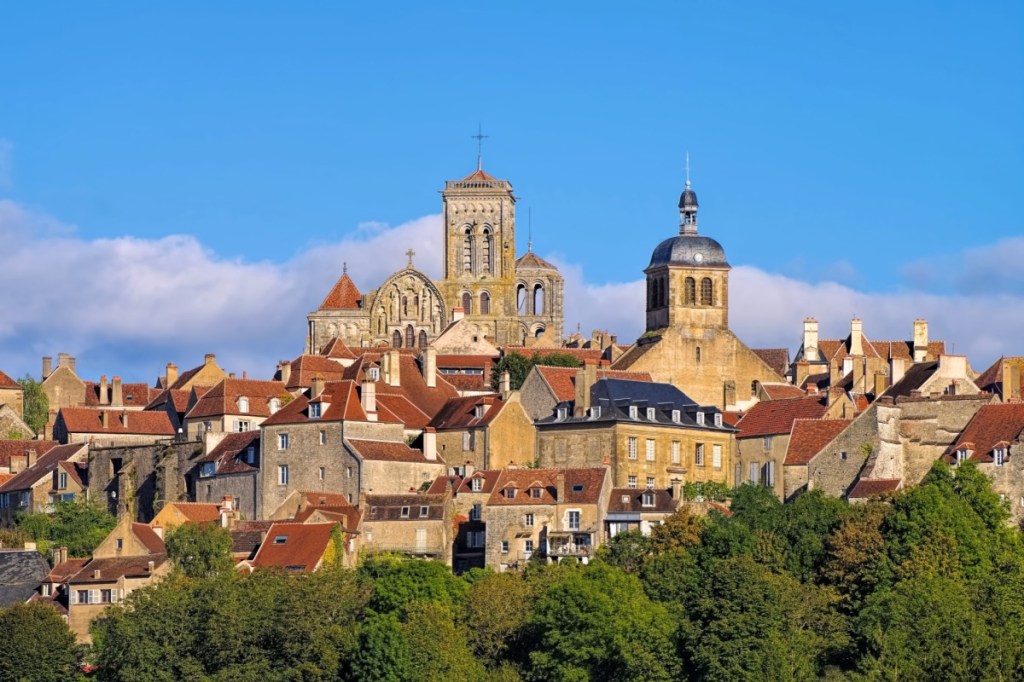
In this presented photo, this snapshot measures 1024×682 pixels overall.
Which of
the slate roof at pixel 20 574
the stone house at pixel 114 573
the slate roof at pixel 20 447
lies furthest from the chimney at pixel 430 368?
the slate roof at pixel 20 574

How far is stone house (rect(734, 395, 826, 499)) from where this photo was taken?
105m

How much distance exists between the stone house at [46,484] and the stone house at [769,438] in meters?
26.3

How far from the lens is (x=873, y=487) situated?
9950 cm

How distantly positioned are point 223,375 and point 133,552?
Answer: 89.1 ft

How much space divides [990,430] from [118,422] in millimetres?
38817

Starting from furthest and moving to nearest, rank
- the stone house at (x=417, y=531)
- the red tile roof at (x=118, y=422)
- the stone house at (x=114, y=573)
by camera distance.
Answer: the red tile roof at (x=118, y=422)
the stone house at (x=417, y=531)
the stone house at (x=114, y=573)

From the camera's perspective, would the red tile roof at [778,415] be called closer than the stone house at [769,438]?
No

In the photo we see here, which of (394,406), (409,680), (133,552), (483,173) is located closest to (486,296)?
(483,173)

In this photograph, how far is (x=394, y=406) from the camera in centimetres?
10925

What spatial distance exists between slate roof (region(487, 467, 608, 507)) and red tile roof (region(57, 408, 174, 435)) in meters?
23.4

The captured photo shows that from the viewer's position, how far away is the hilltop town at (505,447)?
100062 mm

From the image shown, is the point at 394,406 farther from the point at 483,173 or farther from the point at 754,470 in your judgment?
the point at 483,173

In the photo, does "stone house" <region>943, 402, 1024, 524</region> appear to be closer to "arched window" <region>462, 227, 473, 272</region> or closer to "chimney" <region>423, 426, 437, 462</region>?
"chimney" <region>423, 426, 437, 462</region>

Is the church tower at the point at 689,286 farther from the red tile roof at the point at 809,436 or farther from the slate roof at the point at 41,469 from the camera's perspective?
the slate roof at the point at 41,469
